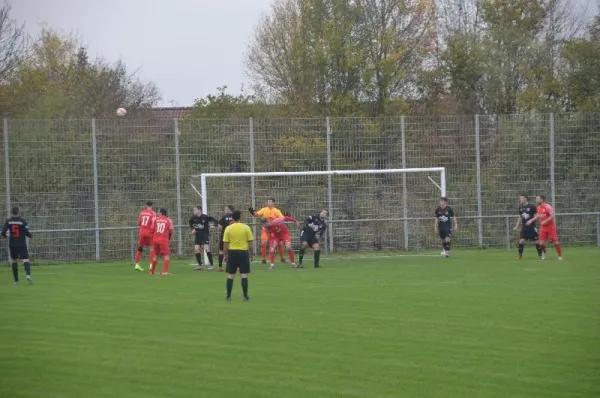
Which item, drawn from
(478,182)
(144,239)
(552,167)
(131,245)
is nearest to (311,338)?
(144,239)

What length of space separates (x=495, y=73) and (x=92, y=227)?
2244 cm

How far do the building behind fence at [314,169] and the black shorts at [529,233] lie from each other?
494cm

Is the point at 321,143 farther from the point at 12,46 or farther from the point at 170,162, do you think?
the point at 12,46

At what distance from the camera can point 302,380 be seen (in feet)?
35.7

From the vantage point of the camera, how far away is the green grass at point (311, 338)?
421 inches

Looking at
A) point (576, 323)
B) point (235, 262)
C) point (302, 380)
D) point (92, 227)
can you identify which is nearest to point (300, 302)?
point (235, 262)

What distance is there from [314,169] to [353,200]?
1816 mm

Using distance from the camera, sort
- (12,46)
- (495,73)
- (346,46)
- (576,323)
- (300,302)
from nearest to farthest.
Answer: (576,323) → (300,302) → (12,46) → (346,46) → (495,73)

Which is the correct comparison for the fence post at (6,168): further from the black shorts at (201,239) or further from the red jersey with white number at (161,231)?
the red jersey with white number at (161,231)

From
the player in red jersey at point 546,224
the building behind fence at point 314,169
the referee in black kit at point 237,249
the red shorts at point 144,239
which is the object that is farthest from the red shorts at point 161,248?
the player in red jersey at point 546,224

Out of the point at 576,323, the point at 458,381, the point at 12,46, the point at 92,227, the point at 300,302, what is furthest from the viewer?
the point at 12,46

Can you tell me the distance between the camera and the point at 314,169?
1411 inches

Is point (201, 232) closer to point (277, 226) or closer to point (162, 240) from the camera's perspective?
point (277, 226)

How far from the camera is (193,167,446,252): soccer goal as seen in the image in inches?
1368
